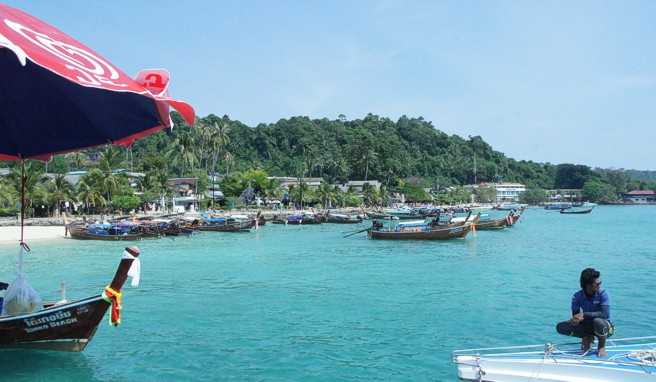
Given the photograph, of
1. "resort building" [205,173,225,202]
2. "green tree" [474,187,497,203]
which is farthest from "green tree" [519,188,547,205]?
"resort building" [205,173,225,202]

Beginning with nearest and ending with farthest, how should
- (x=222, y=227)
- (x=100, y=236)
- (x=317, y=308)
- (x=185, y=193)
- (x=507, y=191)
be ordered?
(x=317, y=308)
(x=100, y=236)
(x=222, y=227)
(x=185, y=193)
(x=507, y=191)

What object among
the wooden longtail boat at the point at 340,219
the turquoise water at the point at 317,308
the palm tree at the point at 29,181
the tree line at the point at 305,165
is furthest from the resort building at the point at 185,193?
the turquoise water at the point at 317,308

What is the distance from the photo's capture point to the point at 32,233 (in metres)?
45.3

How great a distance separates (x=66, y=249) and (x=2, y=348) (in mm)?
27838

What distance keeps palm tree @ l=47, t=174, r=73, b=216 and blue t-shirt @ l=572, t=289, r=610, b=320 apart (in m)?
58.5

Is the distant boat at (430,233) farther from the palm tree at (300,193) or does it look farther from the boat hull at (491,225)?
the palm tree at (300,193)

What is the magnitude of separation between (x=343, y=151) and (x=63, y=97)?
4912 inches

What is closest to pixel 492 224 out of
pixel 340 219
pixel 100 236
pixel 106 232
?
pixel 340 219

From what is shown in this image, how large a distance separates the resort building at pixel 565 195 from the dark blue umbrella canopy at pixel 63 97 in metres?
162

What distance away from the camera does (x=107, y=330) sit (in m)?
13.8

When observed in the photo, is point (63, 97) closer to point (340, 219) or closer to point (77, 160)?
point (340, 219)

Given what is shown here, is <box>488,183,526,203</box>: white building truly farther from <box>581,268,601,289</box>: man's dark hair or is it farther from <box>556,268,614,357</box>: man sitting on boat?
<box>581,268,601,289</box>: man's dark hair

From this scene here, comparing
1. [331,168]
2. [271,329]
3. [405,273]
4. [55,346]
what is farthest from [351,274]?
[331,168]

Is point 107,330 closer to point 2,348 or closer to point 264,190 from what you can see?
point 2,348
